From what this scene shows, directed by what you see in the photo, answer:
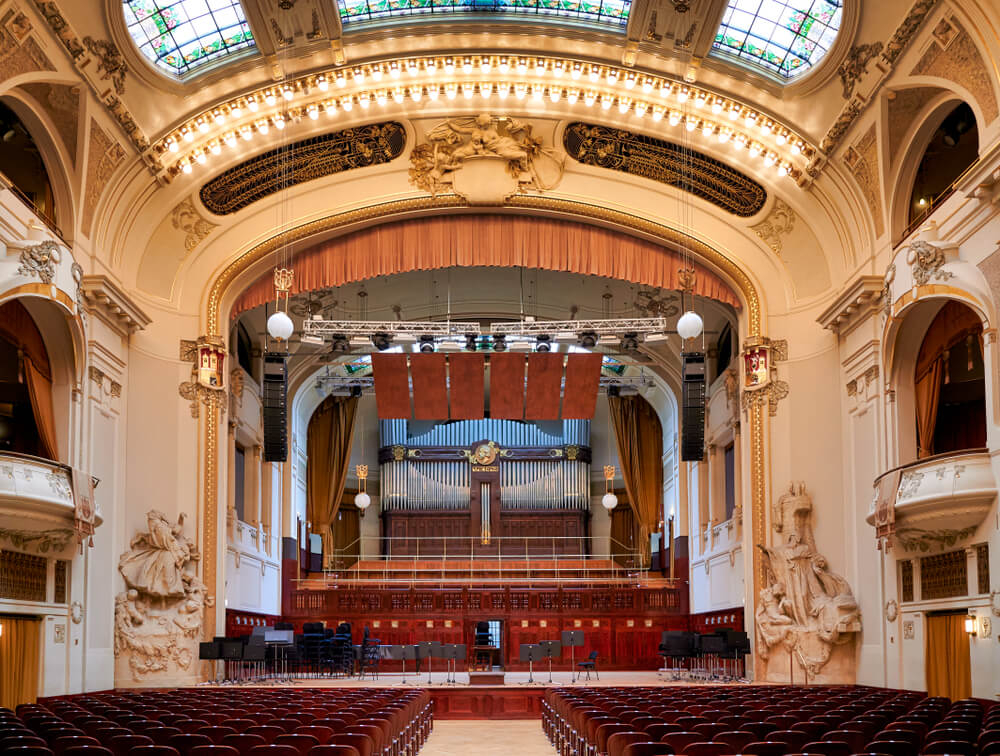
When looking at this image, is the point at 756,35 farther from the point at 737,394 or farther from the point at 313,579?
the point at 313,579

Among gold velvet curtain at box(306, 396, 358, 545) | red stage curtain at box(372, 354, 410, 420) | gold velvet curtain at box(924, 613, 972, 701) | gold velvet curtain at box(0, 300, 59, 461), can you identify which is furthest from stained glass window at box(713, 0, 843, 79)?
gold velvet curtain at box(306, 396, 358, 545)

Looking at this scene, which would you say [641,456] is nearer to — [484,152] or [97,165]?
[484,152]

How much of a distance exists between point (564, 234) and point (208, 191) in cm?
723

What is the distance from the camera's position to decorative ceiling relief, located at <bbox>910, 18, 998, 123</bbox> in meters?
15.2

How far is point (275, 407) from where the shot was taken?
22.7 m

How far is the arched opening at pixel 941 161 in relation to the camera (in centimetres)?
1819

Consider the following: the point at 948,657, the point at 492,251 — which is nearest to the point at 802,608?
the point at 948,657

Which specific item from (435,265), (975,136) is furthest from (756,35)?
(435,265)

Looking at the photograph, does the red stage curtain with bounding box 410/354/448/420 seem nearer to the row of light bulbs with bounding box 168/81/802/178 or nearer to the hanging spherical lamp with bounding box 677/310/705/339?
the row of light bulbs with bounding box 168/81/802/178

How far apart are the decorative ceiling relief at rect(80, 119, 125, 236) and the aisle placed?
1033cm

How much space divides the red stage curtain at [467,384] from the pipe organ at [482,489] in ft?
41.8

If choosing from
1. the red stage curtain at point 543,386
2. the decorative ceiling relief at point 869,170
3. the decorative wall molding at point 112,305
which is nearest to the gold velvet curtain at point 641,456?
the red stage curtain at point 543,386

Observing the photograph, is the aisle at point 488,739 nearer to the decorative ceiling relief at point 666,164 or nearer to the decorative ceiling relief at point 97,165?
the decorative ceiling relief at point 97,165

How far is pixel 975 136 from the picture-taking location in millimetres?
18156
